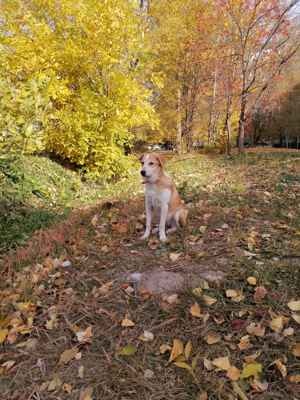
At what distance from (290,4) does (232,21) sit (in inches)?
98.7

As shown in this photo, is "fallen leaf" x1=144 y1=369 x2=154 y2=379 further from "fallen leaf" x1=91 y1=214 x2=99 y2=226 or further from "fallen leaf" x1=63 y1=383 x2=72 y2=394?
"fallen leaf" x1=91 y1=214 x2=99 y2=226

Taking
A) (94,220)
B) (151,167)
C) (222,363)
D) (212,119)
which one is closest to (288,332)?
(222,363)

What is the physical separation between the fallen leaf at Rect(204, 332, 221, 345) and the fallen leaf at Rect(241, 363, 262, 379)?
28 cm

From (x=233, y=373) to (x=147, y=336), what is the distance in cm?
67

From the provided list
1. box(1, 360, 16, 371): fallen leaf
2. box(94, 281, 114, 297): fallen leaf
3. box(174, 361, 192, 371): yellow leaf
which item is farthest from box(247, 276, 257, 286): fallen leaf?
box(1, 360, 16, 371): fallen leaf

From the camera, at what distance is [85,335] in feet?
7.38

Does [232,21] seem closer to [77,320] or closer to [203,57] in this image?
[203,57]

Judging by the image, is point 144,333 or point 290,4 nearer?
point 144,333

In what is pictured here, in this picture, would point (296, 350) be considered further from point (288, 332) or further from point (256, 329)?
point (256, 329)

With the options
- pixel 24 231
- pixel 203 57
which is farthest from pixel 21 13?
pixel 203 57

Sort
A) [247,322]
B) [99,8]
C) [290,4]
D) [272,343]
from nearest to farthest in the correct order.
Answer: [272,343], [247,322], [99,8], [290,4]

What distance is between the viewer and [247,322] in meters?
2.16

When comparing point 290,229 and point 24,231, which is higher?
point 290,229

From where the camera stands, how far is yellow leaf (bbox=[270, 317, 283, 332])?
2.05 m
